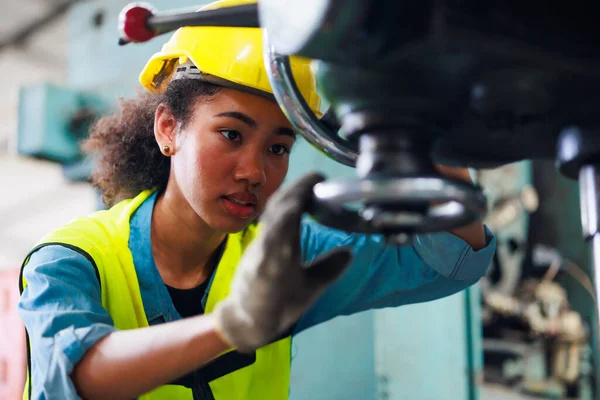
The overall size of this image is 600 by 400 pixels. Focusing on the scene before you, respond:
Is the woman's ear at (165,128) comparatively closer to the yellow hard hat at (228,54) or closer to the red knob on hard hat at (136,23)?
the yellow hard hat at (228,54)

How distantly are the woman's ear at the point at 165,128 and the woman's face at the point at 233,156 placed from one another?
101mm

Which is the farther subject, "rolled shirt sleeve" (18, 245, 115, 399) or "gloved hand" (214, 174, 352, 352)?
"rolled shirt sleeve" (18, 245, 115, 399)

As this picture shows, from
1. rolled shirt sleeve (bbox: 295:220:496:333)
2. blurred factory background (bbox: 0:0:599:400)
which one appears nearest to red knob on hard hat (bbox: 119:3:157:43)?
rolled shirt sleeve (bbox: 295:220:496:333)

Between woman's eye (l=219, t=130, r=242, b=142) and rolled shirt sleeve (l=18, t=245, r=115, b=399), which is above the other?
woman's eye (l=219, t=130, r=242, b=142)

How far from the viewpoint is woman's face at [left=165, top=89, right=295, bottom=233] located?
87 cm

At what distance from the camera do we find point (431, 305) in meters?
1.33

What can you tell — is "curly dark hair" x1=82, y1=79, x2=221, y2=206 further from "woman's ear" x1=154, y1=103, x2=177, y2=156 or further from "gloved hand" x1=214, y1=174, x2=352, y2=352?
"gloved hand" x1=214, y1=174, x2=352, y2=352

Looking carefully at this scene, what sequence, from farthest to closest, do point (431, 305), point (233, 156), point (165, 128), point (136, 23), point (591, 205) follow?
point (431, 305) → point (165, 128) → point (233, 156) → point (136, 23) → point (591, 205)

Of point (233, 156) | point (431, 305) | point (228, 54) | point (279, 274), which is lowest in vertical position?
point (431, 305)

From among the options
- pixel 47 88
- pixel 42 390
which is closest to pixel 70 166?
pixel 47 88

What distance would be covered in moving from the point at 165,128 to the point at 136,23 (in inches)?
16.5

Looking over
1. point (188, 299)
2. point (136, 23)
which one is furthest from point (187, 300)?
point (136, 23)

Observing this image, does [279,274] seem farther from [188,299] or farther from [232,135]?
[188,299]

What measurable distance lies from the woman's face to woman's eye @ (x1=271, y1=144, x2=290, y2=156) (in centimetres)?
2
